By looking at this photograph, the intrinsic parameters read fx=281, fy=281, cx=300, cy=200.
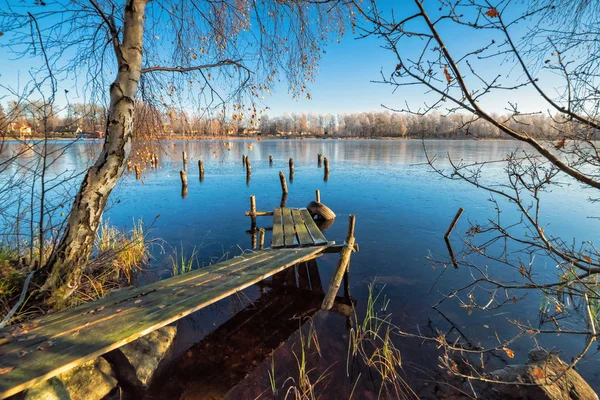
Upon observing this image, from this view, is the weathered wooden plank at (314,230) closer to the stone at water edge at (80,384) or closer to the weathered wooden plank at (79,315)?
the weathered wooden plank at (79,315)

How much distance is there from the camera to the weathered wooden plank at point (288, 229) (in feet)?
23.2

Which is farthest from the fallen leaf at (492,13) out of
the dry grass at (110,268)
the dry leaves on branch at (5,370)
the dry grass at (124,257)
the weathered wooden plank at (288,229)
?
the dry grass at (124,257)

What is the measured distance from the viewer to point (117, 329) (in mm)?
2863

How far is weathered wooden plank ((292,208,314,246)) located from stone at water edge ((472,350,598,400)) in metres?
4.04

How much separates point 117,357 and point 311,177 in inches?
851

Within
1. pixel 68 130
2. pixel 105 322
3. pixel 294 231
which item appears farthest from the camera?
pixel 294 231

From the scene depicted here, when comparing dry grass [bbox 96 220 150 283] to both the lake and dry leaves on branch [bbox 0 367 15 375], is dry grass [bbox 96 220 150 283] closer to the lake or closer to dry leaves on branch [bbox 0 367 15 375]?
the lake

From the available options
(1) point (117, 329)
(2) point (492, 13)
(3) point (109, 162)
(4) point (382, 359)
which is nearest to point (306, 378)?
(4) point (382, 359)

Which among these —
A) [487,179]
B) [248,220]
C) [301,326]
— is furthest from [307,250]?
[487,179]

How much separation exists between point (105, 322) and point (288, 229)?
5.64 meters

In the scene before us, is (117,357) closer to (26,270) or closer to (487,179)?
(26,270)

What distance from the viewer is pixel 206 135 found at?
4.29 m

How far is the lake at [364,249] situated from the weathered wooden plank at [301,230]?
1.08 m

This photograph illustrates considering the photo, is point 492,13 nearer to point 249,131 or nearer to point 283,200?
point 249,131
